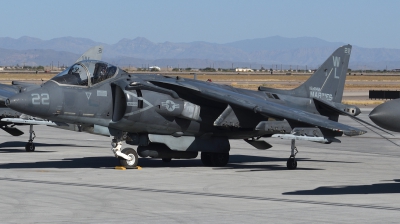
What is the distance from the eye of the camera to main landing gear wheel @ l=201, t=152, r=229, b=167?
19719 millimetres

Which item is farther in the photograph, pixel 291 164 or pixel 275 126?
pixel 291 164

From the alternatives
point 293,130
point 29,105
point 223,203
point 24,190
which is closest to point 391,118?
point 223,203

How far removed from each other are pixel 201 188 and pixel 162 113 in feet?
12.0

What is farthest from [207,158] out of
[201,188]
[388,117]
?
[388,117]

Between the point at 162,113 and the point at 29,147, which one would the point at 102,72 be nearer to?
the point at 162,113

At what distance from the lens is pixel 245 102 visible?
60.0 ft

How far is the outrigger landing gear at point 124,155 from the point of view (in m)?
18.2

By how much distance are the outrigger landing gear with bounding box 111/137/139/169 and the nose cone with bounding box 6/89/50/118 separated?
2.13 meters

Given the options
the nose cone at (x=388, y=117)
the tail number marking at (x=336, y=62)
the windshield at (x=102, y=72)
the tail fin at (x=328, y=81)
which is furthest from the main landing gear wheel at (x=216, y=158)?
the nose cone at (x=388, y=117)

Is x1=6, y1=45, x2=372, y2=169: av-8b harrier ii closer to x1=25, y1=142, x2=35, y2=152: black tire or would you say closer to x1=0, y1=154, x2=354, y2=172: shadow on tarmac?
x1=0, y1=154, x2=354, y2=172: shadow on tarmac

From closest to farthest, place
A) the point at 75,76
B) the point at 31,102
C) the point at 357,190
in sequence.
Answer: the point at 357,190 < the point at 31,102 < the point at 75,76

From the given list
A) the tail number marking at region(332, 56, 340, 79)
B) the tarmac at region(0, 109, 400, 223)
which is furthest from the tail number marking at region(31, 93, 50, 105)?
the tail number marking at region(332, 56, 340, 79)

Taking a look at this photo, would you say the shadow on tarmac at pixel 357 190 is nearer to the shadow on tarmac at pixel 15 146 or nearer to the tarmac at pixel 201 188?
the tarmac at pixel 201 188

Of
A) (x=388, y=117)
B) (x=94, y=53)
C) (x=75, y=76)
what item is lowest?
(x=388, y=117)
